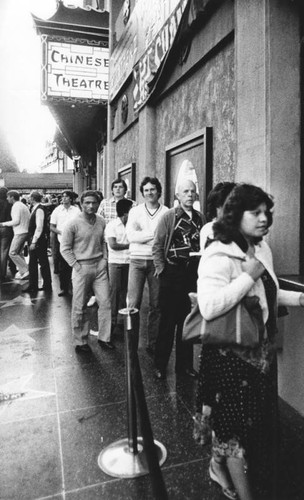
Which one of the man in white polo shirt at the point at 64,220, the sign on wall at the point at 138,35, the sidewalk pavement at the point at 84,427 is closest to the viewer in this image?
the sidewalk pavement at the point at 84,427

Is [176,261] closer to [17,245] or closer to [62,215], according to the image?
[62,215]

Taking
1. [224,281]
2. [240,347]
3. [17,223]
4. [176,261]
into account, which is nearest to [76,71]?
[17,223]

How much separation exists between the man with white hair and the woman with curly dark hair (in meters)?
1.65

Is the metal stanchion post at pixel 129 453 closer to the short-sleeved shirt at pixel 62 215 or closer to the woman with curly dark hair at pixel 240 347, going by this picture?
the woman with curly dark hair at pixel 240 347

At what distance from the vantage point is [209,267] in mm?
2043

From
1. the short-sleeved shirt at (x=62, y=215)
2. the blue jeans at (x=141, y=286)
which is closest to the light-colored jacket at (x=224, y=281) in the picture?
the blue jeans at (x=141, y=286)

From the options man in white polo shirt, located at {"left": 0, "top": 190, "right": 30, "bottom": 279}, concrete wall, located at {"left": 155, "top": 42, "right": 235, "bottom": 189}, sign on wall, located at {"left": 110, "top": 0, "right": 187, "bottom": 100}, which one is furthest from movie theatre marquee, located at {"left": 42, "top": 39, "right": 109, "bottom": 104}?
concrete wall, located at {"left": 155, "top": 42, "right": 235, "bottom": 189}

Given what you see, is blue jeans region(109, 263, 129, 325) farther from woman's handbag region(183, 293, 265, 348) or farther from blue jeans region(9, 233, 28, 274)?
blue jeans region(9, 233, 28, 274)

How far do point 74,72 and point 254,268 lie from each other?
10555 millimetres

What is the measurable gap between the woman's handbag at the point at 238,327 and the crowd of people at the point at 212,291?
4 centimetres

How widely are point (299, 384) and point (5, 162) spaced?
293 feet

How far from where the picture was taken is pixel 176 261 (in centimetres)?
383

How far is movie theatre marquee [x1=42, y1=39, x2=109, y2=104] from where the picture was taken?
1079 cm

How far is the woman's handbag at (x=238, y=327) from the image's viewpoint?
1.91 m
